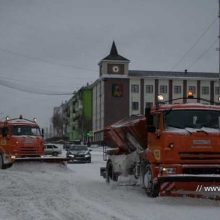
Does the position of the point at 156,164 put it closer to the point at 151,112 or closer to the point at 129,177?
the point at 151,112

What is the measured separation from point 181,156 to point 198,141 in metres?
0.58

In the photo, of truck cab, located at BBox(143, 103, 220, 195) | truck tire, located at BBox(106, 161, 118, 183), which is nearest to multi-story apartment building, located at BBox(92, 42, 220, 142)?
truck tire, located at BBox(106, 161, 118, 183)

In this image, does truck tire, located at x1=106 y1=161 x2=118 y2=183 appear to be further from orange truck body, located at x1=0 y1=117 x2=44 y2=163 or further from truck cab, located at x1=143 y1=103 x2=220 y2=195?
orange truck body, located at x1=0 y1=117 x2=44 y2=163

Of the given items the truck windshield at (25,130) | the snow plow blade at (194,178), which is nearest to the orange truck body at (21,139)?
the truck windshield at (25,130)

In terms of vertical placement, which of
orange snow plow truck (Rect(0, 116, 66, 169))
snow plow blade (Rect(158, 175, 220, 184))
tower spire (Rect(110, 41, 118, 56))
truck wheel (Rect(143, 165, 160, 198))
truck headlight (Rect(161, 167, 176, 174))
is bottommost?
truck wheel (Rect(143, 165, 160, 198))

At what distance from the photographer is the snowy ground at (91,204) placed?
41.7 feet

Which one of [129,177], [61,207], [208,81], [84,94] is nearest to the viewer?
[61,207]

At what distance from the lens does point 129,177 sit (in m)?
20.3

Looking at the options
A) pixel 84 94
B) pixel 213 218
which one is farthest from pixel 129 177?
pixel 84 94

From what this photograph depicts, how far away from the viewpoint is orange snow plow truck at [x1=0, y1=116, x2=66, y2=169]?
30.8m

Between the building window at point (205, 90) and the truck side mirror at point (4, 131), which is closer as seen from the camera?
the truck side mirror at point (4, 131)

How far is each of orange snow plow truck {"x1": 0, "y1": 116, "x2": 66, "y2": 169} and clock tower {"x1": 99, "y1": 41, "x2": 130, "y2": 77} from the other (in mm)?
88174

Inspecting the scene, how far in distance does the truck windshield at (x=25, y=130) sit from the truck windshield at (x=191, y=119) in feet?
53.6

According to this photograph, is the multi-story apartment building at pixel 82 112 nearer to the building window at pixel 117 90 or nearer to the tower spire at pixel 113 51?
the building window at pixel 117 90
